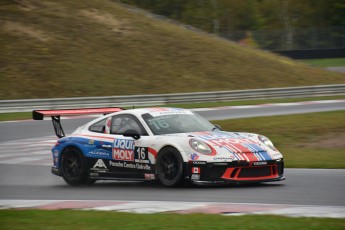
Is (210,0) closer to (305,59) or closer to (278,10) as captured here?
(278,10)

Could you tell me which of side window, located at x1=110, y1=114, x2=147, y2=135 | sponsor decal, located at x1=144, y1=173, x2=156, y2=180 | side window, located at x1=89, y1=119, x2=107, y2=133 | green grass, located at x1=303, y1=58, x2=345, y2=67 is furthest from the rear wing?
green grass, located at x1=303, y1=58, x2=345, y2=67

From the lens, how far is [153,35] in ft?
134

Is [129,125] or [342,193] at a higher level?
[129,125]

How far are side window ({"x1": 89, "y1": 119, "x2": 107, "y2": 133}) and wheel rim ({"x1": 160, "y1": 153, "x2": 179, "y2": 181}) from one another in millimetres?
1532

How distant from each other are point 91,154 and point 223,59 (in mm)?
28371

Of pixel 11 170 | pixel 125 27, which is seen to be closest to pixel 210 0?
pixel 125 27

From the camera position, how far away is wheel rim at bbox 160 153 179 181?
10.7m

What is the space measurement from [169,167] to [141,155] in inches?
23.3

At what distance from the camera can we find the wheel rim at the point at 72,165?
39.7 feet

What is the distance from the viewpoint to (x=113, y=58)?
3759cm

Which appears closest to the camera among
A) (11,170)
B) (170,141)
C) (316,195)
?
(316,195)

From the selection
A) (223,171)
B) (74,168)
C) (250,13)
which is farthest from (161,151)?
(250,13)

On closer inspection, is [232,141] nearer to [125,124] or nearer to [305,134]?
[125,124]

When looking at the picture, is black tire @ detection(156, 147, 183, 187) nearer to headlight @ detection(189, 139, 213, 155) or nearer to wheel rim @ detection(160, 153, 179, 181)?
wheel rim @ detection(160, 153, 179, 181)
